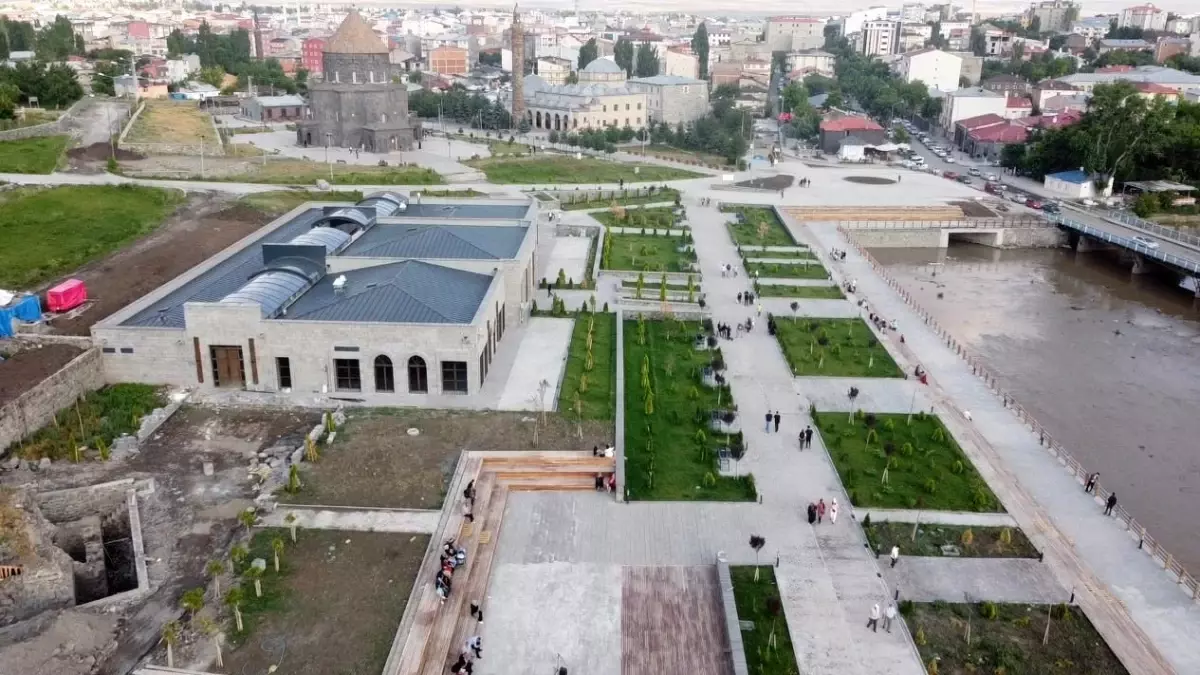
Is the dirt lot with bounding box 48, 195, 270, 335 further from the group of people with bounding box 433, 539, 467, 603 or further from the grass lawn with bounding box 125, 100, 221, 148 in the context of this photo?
the group of people with bounding box 433, 539, 467, 603

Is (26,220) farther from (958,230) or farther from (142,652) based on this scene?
(958,230)

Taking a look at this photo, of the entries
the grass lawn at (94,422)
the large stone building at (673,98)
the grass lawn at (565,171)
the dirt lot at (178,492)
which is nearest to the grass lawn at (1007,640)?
the dirt lot at (178,492)

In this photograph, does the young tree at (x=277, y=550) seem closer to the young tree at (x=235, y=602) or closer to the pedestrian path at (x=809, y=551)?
the young tree at (x=235, y=602)

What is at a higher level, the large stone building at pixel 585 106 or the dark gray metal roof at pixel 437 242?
the large stone building at pixel 585 106

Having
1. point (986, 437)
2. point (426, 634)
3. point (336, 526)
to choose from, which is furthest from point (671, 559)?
point (986, 437)

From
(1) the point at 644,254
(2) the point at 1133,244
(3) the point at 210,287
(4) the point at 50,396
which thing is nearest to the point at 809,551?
(4) the point at 50,396

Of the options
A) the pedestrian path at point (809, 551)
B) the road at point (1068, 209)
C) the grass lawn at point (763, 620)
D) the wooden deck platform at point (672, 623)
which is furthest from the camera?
the road at point (1068, 209)

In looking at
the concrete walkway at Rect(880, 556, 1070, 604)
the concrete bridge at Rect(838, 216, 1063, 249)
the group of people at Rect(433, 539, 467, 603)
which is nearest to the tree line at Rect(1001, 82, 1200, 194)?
the concrete bridge at Rect(838, 216, 1063, 249)

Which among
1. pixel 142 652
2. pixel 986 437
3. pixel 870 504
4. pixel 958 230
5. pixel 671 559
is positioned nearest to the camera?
pixel 142 652
